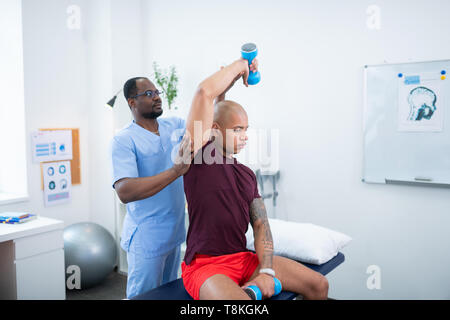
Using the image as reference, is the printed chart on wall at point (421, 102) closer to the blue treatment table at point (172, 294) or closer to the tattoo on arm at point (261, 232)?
the tattoo on arm at point (261, 232)

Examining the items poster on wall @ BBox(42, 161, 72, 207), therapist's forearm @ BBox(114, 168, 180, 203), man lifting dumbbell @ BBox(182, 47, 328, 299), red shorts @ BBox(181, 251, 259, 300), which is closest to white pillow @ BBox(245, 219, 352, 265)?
man lifting dumbbell @ BBox(182, 47, 328, 299)

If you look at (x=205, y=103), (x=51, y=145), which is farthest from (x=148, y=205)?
(x=51, y=145)

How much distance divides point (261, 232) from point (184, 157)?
42 cm

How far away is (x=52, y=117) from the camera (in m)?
3.20

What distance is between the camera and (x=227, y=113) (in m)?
1.39

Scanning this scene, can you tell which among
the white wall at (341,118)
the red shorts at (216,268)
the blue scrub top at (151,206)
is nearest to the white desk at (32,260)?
the blue scrub top at (151,206)

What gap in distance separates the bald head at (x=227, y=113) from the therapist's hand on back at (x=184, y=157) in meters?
0.16

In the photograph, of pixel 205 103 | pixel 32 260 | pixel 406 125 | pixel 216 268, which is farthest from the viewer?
pixel 406 125

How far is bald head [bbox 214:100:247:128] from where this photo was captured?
1.39 meters

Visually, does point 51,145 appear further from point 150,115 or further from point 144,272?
point 144,272
